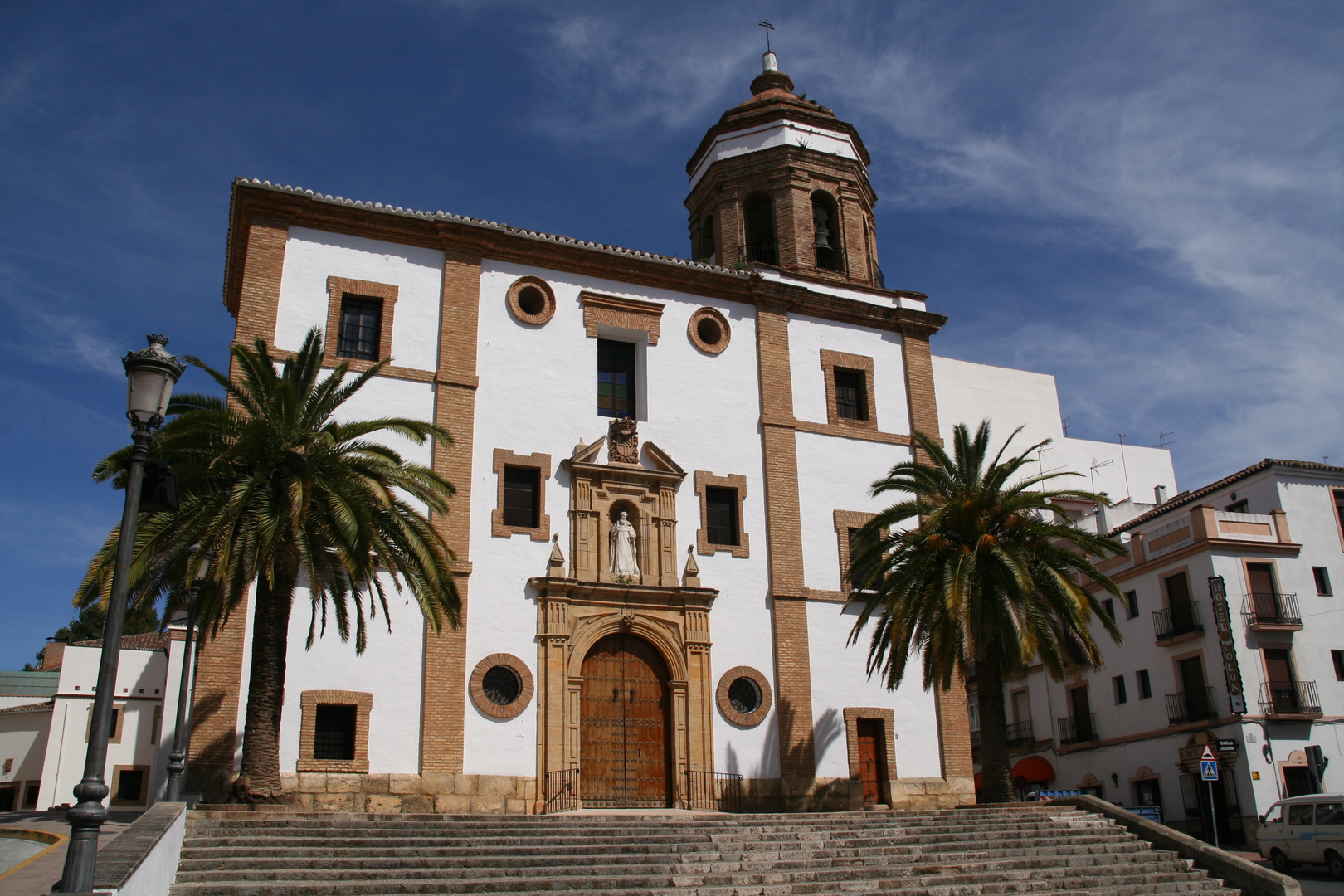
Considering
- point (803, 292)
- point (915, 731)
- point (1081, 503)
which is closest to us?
point (915, 731)

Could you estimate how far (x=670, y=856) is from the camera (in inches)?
575

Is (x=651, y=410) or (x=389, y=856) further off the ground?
(x=651, y=410)

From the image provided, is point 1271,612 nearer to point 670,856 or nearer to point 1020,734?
point 1020,734

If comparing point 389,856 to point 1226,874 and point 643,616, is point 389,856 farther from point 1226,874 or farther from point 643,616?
point 1226,874

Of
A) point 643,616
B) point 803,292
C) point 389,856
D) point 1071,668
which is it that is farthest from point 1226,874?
point 803,292

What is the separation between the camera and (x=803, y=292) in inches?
977

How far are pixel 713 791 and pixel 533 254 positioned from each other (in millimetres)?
11226

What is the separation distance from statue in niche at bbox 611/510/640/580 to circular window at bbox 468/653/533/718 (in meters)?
2.70

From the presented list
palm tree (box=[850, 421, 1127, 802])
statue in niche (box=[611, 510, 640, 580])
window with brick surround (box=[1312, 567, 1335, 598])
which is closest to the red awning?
window with brick surround (box=[1312, 567, 1335, 598])

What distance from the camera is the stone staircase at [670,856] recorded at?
12.8 m

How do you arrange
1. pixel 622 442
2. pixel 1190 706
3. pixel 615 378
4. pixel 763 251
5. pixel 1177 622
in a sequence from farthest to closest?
pixel 1177 622 → pixel 1190 706 → pixel 763 251 → pixel 615 378 → pixel 622 442

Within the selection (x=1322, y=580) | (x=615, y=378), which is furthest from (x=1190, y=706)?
(x=615, y=378)

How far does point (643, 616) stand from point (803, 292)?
28.0 feet

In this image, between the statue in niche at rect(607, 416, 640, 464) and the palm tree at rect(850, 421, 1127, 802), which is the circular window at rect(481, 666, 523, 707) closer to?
the statue in niche at rect(607, 416, 640, 464)
